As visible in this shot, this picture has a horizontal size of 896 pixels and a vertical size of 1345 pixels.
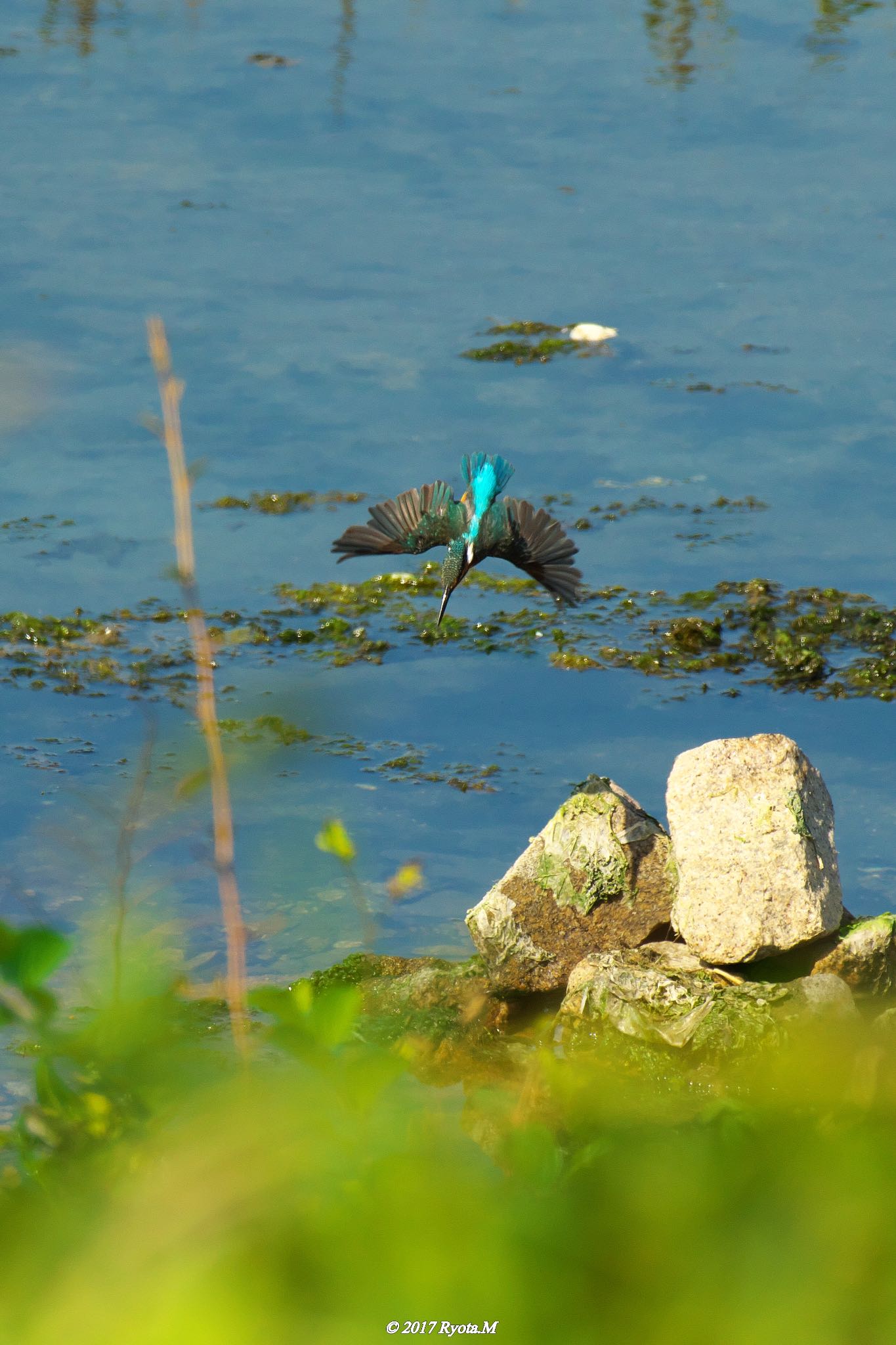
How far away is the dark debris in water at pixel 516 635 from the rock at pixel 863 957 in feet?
14.4

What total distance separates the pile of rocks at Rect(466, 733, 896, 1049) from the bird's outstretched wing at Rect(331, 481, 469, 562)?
59.4 inches

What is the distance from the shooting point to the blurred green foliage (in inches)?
43.6

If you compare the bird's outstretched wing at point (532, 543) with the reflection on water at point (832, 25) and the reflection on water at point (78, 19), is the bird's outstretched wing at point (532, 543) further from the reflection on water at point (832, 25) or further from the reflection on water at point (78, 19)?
the reflection on water at point (78, 19)

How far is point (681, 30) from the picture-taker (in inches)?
878

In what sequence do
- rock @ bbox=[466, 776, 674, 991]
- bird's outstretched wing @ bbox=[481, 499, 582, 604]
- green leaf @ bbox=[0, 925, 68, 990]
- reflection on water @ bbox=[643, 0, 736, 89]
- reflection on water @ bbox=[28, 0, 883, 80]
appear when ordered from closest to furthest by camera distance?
1. green leaf @ bbox=[0, 925, 68, 990]
2. bird's outstretched wing @ bbox=[481, 499, 582, 604]
3. rock @ bbox=[466, 776, 674, 991]
4. reflection on water @ bbox=[28, 0, 883, 80]
5. reflection on water @ bbox=[643, 0, 736, 89]

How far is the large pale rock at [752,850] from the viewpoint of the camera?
7.09 m

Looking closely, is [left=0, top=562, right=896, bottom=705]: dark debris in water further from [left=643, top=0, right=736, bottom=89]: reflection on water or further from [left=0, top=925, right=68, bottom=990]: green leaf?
[left=643, top=0, right=736, bottom=89]: reflection on water

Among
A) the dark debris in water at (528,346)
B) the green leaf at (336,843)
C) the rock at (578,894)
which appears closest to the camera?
the green leaf at (336,843)

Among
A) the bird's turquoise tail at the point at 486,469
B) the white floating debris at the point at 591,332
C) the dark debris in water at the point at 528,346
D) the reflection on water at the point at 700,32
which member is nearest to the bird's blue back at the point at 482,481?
the bird's turquoise tail at the point at 486,469

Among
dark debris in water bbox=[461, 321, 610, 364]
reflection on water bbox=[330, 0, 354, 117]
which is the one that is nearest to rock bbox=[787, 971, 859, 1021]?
dark debris in water bbox=[461, 321, 610, 364]

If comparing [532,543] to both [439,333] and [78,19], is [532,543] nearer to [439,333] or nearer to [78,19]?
[439,333]

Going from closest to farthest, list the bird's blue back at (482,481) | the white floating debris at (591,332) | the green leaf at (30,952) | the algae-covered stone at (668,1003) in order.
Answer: the green leaf at (30,952) → the bird's blue back at (482,481) → the algae-covered stone at (668,1003) → the white floating debris at (591,332)

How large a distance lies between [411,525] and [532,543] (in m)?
0.48

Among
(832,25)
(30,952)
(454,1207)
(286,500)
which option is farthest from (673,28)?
(454,1207)
